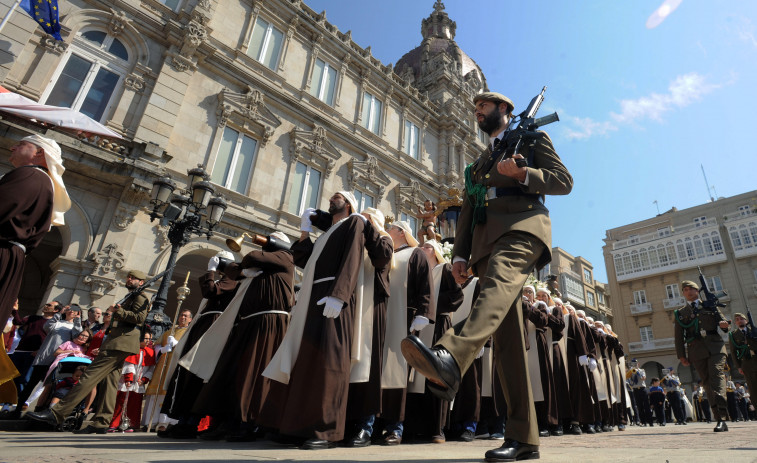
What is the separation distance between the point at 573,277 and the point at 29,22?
46464mm

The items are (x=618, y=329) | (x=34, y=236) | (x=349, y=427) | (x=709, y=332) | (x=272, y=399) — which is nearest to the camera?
(x=34, y=236)

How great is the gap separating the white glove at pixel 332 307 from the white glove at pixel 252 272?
5.70ft

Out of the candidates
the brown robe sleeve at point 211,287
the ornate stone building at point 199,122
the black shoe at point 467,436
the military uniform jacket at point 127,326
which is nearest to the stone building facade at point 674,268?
the ornate stone building at point 199,122

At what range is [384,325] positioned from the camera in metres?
4.09

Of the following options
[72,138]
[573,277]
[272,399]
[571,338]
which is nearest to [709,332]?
[571,338]

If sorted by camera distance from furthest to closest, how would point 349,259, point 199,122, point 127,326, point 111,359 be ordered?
point 199,122 < point 127,326 < point 111,359 < point 349,259

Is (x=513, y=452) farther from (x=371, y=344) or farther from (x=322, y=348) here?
(x=371, y=344)

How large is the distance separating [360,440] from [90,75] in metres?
13.7

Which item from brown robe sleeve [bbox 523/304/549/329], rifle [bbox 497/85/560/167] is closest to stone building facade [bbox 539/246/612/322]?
brown robe sleeve [bbox 523/304/549/329]

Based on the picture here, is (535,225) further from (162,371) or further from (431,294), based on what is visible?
(162,371)

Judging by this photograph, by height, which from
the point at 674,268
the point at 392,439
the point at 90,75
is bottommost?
the point at 392,439

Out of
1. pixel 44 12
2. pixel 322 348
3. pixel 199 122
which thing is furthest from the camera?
pixel 199 122

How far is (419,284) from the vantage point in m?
4.43

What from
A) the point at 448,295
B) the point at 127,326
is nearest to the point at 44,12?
the point at 127,326
